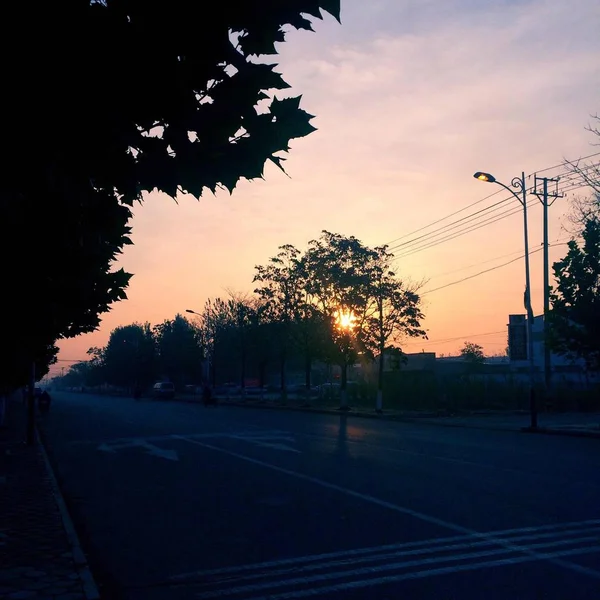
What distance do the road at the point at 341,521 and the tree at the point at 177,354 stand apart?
251 ft

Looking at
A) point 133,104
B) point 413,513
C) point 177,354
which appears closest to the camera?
point 133,104

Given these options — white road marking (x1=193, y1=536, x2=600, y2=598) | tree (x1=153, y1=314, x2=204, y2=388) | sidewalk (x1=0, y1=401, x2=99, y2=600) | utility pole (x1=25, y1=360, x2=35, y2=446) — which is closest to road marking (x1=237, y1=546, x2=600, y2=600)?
white road marking (x1=193, y1=536, x2=600, y2=598)

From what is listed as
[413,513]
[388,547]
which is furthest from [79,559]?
[413,513]

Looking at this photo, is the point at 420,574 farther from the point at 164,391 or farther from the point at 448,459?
the point at 164,391

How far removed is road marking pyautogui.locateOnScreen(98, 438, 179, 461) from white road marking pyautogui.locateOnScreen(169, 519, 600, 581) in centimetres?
982

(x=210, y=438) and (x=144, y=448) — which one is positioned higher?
(x=210, y=438)

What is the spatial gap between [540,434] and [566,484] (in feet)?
42.0

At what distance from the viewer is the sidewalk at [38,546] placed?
6.04m

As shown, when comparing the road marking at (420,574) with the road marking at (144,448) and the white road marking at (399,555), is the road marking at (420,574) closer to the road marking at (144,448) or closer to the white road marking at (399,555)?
the white road marking at (399,555)

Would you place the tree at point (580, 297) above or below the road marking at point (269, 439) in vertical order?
above

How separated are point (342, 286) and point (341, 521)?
100ft

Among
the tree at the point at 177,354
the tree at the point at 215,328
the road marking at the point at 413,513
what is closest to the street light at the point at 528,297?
the road marking at the point at 413,513

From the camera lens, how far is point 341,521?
8.84 meters

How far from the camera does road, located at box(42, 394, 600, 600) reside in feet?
20.4
